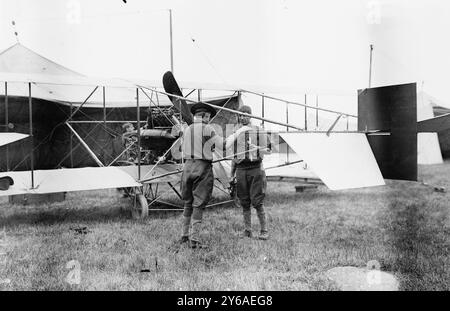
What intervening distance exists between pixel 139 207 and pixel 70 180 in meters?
1.33

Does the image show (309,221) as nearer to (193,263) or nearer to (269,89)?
(193,263)

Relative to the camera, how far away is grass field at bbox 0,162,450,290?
147 inches

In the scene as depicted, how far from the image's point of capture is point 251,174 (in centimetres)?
563

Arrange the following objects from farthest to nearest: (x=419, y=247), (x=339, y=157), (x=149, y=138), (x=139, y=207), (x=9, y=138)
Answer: (x=149, y=138) < (x=139, y=207) < (x=9, y=138) < (x=419, y=247) < (x=339, y=157)

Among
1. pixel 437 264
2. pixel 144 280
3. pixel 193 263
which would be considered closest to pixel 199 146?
pixel 193 263

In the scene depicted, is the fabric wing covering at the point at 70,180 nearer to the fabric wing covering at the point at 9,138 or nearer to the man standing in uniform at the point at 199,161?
the fabric wing covering at the point at 9,138

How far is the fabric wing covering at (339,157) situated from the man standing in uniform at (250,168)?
1.18 m

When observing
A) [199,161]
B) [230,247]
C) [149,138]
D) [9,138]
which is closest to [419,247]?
[230,247]

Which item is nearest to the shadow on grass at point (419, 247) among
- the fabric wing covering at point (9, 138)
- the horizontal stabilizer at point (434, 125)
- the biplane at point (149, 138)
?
the biplane at point (149, 138)

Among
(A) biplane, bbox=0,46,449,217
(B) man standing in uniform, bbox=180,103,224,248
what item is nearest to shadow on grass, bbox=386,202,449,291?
(A) biplane, bbox=0,46,449,217

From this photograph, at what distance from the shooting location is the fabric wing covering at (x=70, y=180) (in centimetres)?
650

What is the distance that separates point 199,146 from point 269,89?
4595 millimetres

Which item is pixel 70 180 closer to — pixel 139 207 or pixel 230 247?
pixel 139 207

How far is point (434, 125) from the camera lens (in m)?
4.06
